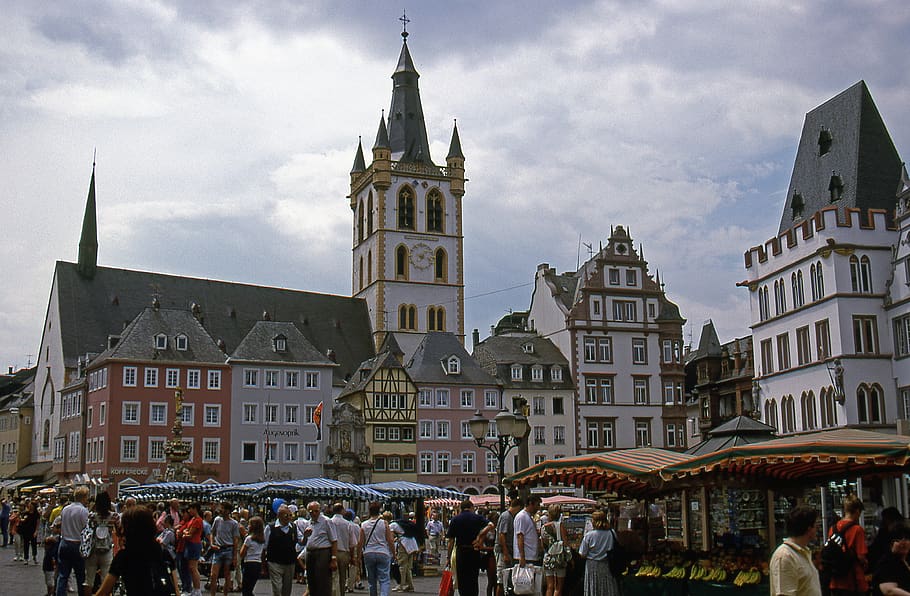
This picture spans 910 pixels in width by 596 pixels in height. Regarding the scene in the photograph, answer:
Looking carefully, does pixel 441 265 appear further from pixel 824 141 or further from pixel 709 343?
pixel 824 141

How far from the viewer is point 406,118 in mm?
85938

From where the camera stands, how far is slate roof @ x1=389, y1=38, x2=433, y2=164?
8494cm

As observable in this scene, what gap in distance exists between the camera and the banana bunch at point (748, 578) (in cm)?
1445

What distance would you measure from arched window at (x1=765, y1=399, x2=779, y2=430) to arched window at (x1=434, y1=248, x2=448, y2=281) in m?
40.7

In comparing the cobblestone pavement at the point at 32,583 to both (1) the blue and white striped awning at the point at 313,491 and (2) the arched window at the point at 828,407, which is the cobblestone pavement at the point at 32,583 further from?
(2) the arched window at the point at 828,407

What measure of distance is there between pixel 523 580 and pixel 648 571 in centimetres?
255

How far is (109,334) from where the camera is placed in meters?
70.6

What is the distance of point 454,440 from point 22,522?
1487 inches

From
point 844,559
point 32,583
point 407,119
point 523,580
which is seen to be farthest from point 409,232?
point 844,559

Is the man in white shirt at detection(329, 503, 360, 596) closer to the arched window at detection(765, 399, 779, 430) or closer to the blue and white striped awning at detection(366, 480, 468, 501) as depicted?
the blue and white striped awning at detection(366, 480, 468, 501)

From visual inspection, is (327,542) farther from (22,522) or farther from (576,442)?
(576,442)

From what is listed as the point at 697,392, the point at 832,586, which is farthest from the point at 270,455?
the point at 832,586

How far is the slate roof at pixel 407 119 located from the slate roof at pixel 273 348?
2107 centimetres

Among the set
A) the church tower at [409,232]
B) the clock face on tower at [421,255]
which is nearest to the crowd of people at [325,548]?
the church tower at [409,232]
